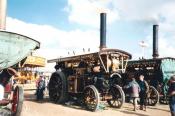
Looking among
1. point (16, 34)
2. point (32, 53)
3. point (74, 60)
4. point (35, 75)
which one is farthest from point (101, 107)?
point (35, 75)

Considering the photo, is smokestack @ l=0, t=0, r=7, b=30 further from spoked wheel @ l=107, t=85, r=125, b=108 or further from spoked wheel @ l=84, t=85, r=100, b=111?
spoked wheel @ l=107, t=85, r=125, b=108

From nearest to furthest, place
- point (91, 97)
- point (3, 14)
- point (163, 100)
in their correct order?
point (91, 97) < point (3, 14) < point (163, 100)

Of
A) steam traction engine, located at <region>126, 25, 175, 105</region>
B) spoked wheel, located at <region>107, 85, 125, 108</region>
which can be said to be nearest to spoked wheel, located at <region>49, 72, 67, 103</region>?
spoked wheel, located at <region>107, 85, 125, 108</region>

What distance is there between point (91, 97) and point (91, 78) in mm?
1267

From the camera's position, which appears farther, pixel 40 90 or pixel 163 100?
pixel 163 100

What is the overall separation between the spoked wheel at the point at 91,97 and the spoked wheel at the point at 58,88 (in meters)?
1.91

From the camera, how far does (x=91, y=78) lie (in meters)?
15.4

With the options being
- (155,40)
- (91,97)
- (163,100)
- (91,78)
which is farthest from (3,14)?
(155,40)

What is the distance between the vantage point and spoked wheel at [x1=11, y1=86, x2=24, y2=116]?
9883 mm

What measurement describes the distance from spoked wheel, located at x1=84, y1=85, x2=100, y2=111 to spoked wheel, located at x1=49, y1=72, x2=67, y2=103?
191 cm

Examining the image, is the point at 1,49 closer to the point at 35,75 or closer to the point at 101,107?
the point at 101,107

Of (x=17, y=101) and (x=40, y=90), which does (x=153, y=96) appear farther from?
(x=17, y=101)

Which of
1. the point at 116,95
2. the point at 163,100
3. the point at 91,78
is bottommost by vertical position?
the point at 163,100

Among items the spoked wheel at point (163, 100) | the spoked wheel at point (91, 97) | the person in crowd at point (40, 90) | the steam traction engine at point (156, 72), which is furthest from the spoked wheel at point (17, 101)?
the spoked wheel at point (163, 100)
